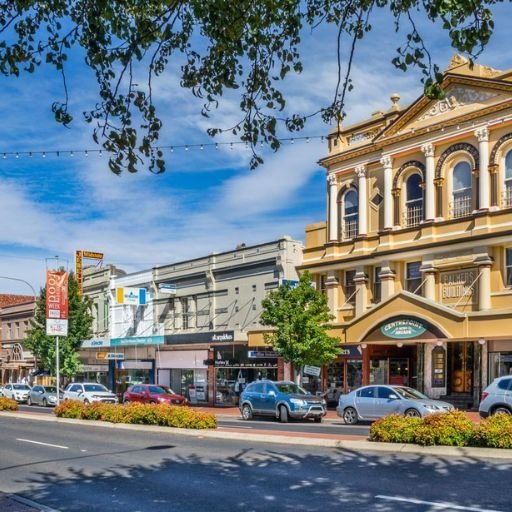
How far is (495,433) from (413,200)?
70.8ft

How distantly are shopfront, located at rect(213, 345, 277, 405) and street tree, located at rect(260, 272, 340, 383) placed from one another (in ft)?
16.0

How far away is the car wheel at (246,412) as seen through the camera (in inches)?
1195

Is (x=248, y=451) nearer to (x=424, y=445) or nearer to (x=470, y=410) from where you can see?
(x=424, y=445)

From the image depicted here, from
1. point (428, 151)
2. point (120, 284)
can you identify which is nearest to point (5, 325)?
point (120, 284)

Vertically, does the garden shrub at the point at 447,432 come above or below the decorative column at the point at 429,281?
below

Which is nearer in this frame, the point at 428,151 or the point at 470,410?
the point at 470,410

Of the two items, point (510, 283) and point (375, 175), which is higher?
point (375, 175)

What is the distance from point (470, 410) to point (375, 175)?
11.8 metres

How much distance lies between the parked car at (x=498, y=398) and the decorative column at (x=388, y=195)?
1367cm

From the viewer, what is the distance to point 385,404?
2548cm

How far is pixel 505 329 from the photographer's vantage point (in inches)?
1145

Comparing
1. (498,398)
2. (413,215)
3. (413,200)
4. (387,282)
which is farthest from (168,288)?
(498,398)

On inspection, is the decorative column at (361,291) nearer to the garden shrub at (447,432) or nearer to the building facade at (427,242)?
the building facade at (427,242)

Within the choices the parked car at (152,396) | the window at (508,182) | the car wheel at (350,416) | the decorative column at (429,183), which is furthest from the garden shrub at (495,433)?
the parked car at (152,396)
